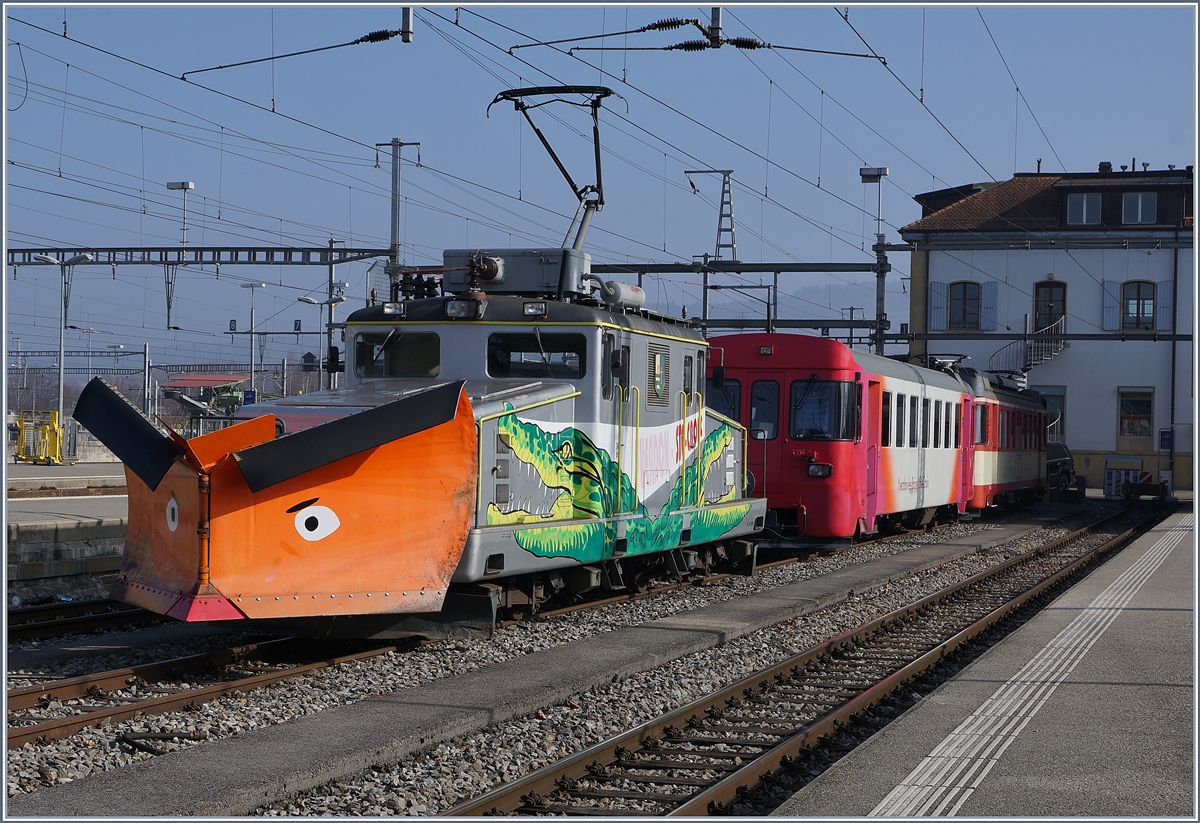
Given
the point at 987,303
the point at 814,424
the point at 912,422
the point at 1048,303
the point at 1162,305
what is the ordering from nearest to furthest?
the point at 814,424 → the point at 912,422 → the point at 1162,305 → the point at 1048,303 → the point at 987,303

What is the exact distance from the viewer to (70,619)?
36.3 feet

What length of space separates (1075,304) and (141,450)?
4500 cm

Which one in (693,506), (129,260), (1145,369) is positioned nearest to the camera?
(693,506)

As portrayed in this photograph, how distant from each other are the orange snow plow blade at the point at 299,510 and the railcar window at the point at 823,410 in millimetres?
9582

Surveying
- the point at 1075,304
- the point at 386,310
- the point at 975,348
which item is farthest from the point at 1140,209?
the point at 386,310

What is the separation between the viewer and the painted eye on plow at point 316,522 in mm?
8133

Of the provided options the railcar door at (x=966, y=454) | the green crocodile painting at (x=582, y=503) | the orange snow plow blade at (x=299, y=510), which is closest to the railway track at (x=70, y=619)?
the orange snow plow blade at (x=299, y=510)

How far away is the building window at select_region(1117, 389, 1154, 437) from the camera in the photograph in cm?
4644

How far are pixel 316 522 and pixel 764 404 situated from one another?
10.7m

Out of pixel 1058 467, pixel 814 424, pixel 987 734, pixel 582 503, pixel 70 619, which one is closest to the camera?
pixel 987 734

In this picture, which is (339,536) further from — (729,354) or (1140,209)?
(1140,209)

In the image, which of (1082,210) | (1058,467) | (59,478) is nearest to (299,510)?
(59,478)

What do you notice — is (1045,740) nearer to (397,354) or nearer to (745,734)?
(745,734)

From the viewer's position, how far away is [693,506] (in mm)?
13297
